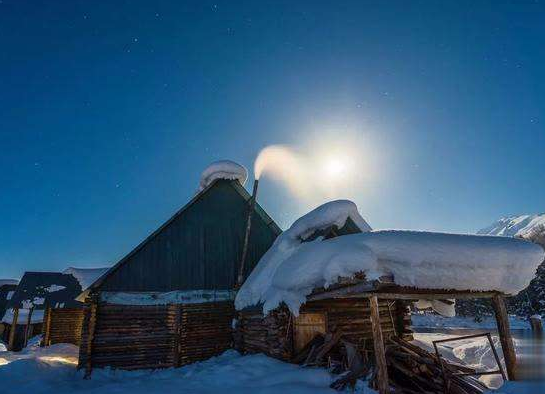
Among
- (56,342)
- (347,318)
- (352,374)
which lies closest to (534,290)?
(347,318)

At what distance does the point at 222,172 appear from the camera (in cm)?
1543

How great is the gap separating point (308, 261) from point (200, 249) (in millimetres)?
A: 7033

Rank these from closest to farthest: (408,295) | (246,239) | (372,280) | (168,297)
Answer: (372,280), (408,295), (168,297), (246,239)

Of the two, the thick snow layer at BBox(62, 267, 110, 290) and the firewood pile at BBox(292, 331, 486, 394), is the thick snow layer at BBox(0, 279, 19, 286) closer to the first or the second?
the thick snow layer at BBox(62, 267, 110, 290)

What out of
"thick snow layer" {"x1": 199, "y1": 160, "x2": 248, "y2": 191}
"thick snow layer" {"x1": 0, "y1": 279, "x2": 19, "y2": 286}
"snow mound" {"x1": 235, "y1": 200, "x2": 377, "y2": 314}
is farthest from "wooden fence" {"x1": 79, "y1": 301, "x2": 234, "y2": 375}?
"thick snow layer" {"x1": 0, "y1": 279, "x2": 19, "y2": 286}

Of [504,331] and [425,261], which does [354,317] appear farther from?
[425,261]

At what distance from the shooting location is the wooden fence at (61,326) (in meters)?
23.5

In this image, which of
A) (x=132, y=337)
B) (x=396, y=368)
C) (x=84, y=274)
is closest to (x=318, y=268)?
(x=396, y=368)

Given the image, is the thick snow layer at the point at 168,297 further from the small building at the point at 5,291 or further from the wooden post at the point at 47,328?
the small building at the point at 5,291

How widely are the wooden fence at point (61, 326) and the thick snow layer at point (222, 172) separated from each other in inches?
678

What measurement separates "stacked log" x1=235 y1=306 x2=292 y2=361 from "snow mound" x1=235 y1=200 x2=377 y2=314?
64 cm

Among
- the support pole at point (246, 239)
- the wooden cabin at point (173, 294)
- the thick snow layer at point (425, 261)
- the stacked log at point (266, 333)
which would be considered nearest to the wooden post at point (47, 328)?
the wooden cabin at point (173, 294)

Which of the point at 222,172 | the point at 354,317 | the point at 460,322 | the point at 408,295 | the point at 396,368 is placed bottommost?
the point at 460,322

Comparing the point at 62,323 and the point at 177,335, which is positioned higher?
the point at 177,335
